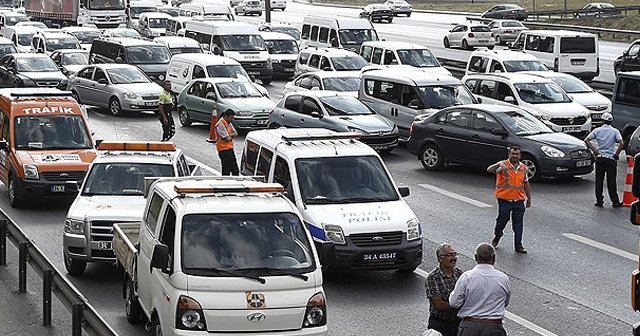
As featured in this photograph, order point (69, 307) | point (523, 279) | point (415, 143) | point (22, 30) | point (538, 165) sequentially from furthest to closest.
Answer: point (22, 30)
point (415, 143)
point (538, 165)
point (523, 279)
point (69, 307)

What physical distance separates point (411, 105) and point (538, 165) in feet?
18.2

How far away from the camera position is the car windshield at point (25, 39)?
5272 cm

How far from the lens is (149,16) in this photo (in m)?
61.5

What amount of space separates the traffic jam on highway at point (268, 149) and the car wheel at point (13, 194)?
0.07 metres

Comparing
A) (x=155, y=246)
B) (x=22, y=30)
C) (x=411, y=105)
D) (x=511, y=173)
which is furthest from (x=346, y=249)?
(x=22, y=30)

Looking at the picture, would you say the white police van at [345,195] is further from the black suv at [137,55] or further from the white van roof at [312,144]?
the black suv at [137,55]

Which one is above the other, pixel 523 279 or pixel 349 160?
pixel 349 160

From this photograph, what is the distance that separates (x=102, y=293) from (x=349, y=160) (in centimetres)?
398

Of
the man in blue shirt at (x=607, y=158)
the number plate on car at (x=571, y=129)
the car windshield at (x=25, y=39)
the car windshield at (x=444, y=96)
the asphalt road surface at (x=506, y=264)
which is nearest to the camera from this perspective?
the asphalt road surface at (x=506, y=264)

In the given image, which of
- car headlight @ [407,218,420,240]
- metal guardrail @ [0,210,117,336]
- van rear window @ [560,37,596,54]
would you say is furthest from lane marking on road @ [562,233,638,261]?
van rear window @ [560,37,596,54]

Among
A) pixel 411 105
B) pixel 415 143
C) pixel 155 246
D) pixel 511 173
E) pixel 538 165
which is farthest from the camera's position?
pixel 411 105

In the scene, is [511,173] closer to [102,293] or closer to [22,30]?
[102,293]

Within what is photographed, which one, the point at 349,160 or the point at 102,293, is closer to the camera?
the point at 102,293

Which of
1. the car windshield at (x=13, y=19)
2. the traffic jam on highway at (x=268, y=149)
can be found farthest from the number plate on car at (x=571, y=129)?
the car windshield at (x=13, y=19)
